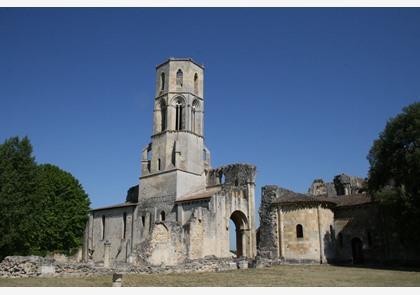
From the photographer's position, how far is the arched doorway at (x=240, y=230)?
3681 cm

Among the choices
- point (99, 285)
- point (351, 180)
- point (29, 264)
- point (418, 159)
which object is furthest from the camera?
point (351, 180)

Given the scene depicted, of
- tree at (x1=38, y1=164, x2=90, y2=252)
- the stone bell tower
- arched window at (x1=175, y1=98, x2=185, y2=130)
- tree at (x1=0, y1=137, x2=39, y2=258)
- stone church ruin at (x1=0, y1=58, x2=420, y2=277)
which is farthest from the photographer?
arched window at (x1=175, y1=98, x2=185, y2=130)

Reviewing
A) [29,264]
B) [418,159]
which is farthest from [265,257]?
[29,264]

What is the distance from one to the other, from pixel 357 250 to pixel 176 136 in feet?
62.3

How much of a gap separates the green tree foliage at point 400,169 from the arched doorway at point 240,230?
1155 cm

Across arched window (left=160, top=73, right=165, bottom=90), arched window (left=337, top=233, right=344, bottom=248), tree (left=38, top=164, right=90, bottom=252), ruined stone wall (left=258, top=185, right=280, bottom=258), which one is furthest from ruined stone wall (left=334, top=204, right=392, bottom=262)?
tree (left=38, top=164, right=90, bottom=252)

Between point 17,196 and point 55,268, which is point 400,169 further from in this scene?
point 17,196

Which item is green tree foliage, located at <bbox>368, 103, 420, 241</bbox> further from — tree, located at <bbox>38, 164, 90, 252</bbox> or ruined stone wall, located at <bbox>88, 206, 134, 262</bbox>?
tree, located at <bbox>38, 164, 90, 252</bbox>

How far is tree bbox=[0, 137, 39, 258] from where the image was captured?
26297 millimetres

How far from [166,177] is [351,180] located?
2027cm

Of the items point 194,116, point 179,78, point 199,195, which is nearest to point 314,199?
point 199,195

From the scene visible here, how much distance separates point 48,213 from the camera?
3878cm

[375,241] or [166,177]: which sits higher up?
[166,177]

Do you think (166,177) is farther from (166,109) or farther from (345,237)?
(345,237)
